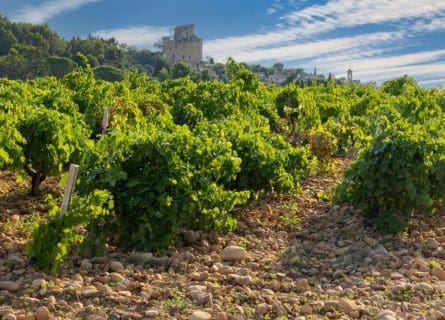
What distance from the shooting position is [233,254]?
5.68 meters

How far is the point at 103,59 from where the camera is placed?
10425 centimetres

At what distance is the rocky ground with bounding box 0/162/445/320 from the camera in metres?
4.42

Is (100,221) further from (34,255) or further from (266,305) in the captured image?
(266,305)

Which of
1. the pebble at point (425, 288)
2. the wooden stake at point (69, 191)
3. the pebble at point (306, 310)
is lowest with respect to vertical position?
the pebble at point (306, 310)

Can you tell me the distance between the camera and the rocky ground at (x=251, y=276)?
4.42m

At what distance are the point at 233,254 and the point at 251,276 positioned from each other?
49 centimetres

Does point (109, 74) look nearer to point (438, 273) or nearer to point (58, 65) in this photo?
point (58, 65)

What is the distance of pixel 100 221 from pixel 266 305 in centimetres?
204

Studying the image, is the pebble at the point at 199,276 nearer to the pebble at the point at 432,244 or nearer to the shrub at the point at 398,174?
the shrub at the point at 398,174

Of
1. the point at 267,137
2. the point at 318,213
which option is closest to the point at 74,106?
the point at 267,137

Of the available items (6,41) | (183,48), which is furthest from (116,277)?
(183,48)

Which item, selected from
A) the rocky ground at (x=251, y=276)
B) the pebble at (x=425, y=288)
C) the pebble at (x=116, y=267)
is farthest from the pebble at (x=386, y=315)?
the pebble at (x=116, y=267)

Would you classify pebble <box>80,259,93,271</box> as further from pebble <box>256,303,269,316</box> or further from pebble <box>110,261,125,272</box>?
pebble <box>256,303,269,316</box>

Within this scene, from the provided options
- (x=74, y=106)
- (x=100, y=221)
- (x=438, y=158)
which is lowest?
(x=100, y=221)
